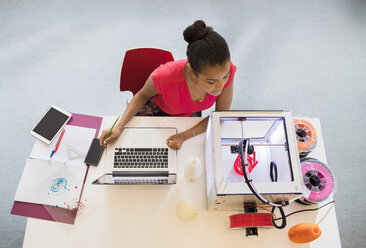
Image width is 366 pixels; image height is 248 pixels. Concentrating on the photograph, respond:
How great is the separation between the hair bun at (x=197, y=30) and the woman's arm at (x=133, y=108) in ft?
1.15

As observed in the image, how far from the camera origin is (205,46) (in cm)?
90

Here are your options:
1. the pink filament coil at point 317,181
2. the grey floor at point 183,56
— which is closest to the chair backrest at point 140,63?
the grey floor at point 183,56

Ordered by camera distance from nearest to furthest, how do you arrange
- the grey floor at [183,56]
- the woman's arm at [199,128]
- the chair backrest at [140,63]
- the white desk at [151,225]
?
1. the white desk at [151,225]
2. the woman's arm at [199,128]
3. the chair backrest at [140,63]
4. the grey floor at [183,56]

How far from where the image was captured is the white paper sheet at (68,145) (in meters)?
1.21

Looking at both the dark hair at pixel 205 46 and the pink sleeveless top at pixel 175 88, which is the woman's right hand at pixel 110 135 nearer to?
the pink sleeveless top at pixel 175 88

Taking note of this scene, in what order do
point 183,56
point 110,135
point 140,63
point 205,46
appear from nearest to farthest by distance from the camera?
point 205,46 → point 110,135 → point 140,63 → point 183,56

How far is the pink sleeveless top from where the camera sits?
116 centimetres

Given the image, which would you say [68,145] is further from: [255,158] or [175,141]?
[255,158]

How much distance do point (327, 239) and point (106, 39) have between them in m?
2.36

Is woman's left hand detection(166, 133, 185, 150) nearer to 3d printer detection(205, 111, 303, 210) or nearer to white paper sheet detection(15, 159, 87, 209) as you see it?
3d printer detection(205, 111, 303, 210)

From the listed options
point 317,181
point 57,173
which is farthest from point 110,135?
point 317,181

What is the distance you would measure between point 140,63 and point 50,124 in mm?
589

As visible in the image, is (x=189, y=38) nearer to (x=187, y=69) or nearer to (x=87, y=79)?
(x=187, y=69)

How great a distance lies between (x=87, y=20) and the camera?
2432 mm
